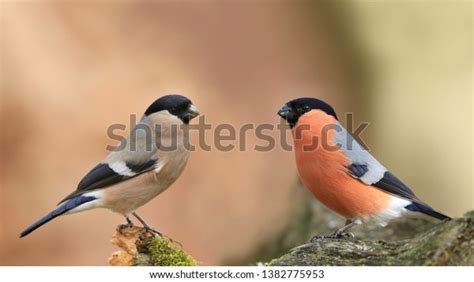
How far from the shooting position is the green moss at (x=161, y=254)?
377cm

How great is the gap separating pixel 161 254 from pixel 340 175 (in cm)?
122

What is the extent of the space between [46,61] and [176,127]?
7.16 feet

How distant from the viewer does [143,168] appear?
399 centimetres

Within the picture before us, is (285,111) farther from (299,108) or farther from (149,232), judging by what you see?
(149,232)

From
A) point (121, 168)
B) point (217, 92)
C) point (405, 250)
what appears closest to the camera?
point (405, 250)

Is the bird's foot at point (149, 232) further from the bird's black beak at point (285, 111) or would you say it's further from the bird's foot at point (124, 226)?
the bird's black beak at point (285, 111)

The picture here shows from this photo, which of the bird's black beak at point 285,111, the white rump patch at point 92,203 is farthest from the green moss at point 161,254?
the bird's black beak at point 285,111

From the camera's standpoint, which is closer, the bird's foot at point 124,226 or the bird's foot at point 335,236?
A: the bird's foot at point 124,226

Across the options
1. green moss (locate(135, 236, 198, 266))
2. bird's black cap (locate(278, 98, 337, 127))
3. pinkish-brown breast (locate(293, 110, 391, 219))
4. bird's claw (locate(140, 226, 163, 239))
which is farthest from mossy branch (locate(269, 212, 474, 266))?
bird's black cap (locate(278, 98, 337, 127))

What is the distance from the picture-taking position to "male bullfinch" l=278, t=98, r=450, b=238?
4.03 m

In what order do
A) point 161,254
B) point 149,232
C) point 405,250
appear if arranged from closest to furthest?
point 405,250 → point 161,254 → point 149,232

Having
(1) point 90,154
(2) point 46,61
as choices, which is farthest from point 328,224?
(2) point 46,61

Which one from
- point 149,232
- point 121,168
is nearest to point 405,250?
point 149,232

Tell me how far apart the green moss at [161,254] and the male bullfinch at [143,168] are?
0.28ft
